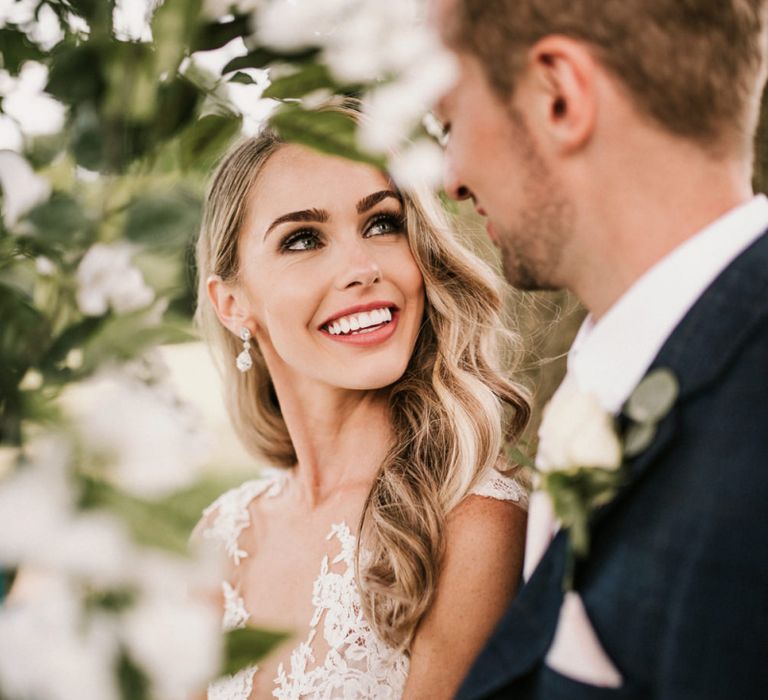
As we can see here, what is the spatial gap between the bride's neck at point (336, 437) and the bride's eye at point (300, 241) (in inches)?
16.5

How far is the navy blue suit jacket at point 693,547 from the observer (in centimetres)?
101

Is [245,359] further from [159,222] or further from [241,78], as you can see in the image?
[159,222]

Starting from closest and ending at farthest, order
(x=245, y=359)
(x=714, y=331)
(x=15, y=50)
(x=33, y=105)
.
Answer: (x=33, y=105) < (x=15, y=50) < (x=714, y=331) < (x=245, y=359)

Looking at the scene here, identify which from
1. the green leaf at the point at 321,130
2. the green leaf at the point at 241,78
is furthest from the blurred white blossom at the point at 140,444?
the green leaf at the point at 241,78

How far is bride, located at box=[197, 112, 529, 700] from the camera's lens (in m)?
2.00

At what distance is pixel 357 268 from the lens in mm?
2184

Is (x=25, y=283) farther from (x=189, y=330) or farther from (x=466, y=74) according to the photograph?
(x=466, y=74)

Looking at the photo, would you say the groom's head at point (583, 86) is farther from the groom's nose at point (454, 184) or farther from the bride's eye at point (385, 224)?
the bride's eye at point (385, 224)

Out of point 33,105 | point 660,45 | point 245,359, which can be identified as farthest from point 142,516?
point 245,359

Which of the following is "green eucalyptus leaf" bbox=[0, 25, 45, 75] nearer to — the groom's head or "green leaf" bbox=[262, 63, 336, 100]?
"green leaf" bbox=[262, 63, 336, 100]

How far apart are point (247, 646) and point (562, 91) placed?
0.92 m

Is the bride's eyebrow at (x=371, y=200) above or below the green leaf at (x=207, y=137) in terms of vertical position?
below

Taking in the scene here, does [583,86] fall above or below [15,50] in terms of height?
below

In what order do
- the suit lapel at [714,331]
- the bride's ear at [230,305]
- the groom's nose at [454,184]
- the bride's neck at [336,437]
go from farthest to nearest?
the bride's ear at [230,305]
the bride's neck at [336,437]
the groom's nose at [454,184]
the suit lapel at [714,331]
